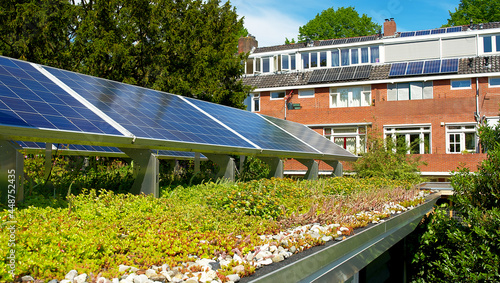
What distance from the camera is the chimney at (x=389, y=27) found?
4519cm

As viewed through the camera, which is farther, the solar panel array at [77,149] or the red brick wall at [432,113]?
the red brick wall at [432,113]

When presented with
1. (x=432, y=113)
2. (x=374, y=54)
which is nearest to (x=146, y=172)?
(x=432, y=113)

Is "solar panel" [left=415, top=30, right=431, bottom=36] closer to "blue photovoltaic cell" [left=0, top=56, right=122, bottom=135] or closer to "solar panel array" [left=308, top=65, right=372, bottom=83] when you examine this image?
"solar panel array" [left=308, top=65, right=372, bottom=83]

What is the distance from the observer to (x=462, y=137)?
35.6m

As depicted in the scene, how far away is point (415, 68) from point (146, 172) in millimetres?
36584

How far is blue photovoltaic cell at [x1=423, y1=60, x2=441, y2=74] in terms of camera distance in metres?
39.7

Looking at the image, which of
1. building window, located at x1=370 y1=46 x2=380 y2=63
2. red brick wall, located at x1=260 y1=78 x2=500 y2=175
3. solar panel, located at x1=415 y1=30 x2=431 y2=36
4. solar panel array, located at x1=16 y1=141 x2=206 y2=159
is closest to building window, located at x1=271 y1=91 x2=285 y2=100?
red brick wall, located at x1=260 y1=78 x2=500 y2=175

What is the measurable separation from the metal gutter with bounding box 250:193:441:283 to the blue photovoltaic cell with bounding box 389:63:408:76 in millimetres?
35051

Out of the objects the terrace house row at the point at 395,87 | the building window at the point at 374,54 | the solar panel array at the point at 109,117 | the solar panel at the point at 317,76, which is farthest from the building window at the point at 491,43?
the solar panel array at the point at 109,117

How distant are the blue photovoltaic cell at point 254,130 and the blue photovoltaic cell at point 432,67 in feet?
90.3

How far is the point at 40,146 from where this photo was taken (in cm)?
1376

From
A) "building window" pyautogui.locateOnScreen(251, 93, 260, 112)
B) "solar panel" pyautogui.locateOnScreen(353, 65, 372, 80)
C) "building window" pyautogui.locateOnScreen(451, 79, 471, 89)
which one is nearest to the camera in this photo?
"building window" pyautogui.locateOnScreen(451, 79, 471, 89)

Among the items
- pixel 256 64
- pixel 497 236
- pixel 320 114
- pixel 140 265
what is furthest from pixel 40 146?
pixel 256 64

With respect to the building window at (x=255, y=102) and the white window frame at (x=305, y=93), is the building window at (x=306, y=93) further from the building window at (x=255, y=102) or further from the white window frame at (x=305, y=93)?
the building window at (x=255, y=102)
